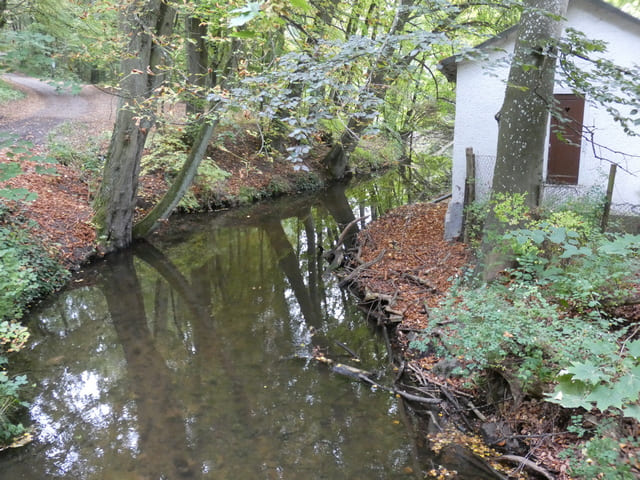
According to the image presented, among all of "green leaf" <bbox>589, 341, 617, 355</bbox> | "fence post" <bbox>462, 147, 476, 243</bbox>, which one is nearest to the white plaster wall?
"fence post" <bbox>462, 147, 476, 243</bbox>

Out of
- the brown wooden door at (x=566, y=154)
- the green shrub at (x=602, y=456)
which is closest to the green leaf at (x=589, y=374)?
the green shrub at (x=602, y=456)

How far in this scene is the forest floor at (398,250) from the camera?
192 inches

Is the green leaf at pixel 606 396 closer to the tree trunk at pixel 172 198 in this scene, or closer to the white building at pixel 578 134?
the white building at pixel 578 134

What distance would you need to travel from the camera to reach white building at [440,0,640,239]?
9.05 m

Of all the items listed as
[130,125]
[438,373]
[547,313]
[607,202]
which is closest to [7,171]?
[130,125]

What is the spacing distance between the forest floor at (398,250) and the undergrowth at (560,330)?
0.29 metres

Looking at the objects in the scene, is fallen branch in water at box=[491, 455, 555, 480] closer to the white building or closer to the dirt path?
the white building

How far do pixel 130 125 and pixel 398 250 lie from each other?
21.8 feet

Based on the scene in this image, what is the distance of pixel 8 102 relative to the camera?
21094mm

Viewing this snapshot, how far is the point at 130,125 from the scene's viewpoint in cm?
1009

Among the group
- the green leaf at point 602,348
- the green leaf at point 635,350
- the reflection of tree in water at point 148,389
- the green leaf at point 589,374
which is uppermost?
the green leaf at point 635,350

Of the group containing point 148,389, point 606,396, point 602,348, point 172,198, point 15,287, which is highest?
point 172,198

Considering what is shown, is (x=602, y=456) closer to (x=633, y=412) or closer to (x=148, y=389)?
(x=633, y=412)

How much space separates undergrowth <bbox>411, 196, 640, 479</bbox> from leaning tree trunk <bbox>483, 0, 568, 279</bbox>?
0.25m
